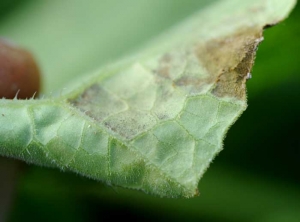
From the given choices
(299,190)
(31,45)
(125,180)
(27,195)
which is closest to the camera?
(125,180)

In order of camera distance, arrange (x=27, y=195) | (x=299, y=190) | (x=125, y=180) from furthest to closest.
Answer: (x=27, y=195) → (x=299, y=190) → (x=125, y=180)

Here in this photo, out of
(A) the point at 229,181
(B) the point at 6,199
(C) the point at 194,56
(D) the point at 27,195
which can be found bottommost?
(D) the point at 27,195

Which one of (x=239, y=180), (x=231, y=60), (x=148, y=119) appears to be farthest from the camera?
(x=239, y=180)

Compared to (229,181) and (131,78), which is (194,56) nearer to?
(131,78)

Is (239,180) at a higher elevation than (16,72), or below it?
below

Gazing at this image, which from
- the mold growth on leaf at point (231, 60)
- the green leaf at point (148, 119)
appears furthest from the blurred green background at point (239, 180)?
the green leaf at point (148, 119)

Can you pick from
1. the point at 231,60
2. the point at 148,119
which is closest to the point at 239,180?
the point at 231,60

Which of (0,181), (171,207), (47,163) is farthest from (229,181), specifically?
(47,163)

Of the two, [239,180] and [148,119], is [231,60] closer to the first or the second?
[148,119]
